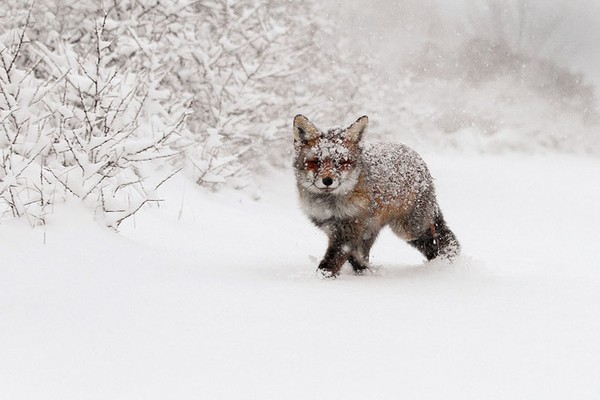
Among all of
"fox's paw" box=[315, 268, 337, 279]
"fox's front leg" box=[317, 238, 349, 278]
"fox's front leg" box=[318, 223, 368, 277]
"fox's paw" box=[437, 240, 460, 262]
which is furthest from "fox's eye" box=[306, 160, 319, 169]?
"fox's paw" box=[437, 240, 460, 262]

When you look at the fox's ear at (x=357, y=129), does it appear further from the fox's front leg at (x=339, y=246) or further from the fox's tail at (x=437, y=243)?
the fox's tail at (x=437, y=243)

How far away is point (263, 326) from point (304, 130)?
94.0 inches

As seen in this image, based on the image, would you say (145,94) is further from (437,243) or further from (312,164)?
(437,243)

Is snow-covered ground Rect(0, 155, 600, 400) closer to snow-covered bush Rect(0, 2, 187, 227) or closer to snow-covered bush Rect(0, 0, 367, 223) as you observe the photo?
snow-covered bush Rect(0, 2, 187, 227)

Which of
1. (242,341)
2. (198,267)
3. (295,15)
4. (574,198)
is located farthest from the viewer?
(295,15)

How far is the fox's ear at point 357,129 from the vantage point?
508cm

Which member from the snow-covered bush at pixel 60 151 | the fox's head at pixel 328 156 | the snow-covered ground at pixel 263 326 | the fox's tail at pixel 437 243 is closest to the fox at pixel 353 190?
the fox's head at pixel 328 156

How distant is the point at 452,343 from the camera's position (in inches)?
113

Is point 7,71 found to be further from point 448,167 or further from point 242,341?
point 448,167

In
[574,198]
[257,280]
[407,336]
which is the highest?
[574,198]

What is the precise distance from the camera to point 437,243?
19.1 feet

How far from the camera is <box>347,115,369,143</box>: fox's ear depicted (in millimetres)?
5078

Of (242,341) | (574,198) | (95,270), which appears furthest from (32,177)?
(574,198)

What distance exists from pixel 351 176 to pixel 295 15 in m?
16.3
